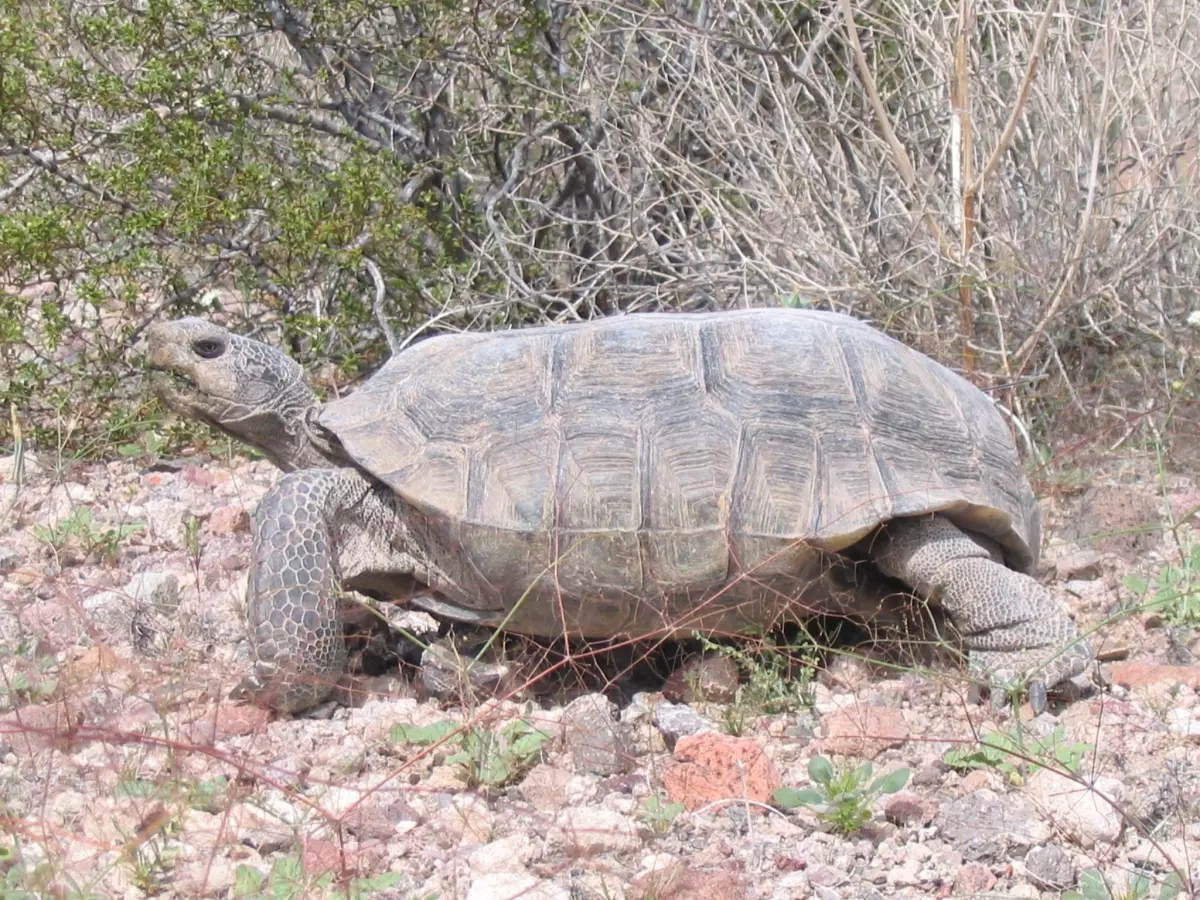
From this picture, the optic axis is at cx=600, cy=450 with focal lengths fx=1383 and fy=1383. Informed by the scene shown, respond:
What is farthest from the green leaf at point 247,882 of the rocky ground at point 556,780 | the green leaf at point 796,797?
the green leaf at point 796,797

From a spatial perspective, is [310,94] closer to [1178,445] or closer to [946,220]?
[946,220]

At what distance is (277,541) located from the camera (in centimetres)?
310

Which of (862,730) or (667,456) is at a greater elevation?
(667,456)

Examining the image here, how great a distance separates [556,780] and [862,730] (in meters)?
0.62

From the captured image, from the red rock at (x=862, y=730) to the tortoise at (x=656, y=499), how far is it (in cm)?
29

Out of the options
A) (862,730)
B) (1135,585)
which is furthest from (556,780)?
(1135,585)

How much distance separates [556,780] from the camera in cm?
267

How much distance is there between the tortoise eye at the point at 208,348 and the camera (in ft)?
11.7

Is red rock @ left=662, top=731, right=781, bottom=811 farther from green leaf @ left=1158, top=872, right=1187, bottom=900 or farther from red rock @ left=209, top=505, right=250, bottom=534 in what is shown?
red rock @ left=209, top=505, right=250, bottom=534

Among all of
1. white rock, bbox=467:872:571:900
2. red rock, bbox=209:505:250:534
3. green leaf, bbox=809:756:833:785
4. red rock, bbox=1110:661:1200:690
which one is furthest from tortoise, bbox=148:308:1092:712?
red rock, bbox=209:505:250:534

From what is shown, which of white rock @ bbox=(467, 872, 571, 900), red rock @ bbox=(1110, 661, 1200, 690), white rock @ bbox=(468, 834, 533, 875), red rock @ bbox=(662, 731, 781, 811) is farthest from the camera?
red rock @ bbox=(1110, 661, 1200, 690)

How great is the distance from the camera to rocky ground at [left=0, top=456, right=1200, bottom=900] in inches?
86.6

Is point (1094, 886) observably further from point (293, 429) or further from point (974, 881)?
point (293, 429)

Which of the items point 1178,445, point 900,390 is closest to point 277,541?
point 900,390
